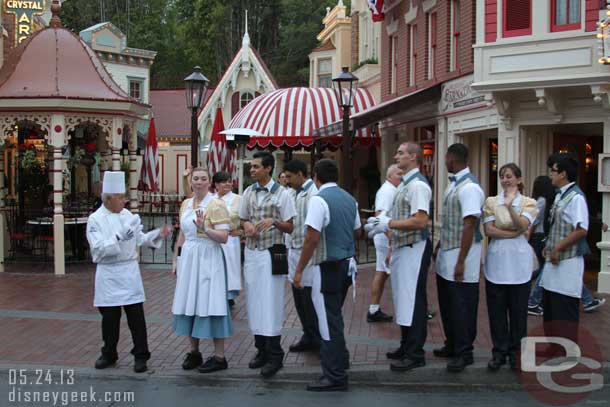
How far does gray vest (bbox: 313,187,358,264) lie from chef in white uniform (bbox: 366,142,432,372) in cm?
32

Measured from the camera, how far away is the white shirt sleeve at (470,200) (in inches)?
263

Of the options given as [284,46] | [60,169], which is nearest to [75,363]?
[60,169]

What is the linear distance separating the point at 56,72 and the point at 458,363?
1072 centimetres

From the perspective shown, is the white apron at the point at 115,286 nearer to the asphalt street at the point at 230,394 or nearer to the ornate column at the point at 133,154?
the asphalt street at the point at 230,394

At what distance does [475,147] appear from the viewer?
16.0 m

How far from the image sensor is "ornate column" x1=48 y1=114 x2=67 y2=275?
14023 mm

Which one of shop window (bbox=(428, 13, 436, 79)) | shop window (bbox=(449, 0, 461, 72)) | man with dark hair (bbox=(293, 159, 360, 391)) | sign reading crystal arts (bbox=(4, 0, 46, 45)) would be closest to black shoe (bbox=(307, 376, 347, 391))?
man with dark hair (bbox=(293, 159, 360, 391))

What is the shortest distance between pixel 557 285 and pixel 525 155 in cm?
678

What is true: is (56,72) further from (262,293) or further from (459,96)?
(262,293)

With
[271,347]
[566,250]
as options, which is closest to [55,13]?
[271,347]

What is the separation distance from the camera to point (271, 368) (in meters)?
7.00

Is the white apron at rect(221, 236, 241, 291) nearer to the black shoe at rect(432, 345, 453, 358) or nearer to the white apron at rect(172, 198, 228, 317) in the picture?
the white apron at rect(172, 198, 228, 317)

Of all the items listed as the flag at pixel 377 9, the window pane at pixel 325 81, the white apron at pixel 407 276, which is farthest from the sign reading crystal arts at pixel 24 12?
the white apron at pixel 407 276

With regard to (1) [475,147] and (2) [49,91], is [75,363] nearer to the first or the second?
(2) [49,91]
